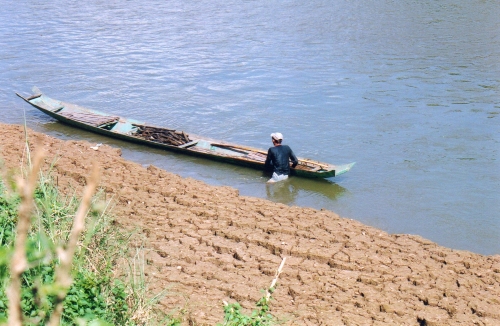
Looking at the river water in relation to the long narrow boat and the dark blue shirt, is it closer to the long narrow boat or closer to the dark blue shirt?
the long narrow boat

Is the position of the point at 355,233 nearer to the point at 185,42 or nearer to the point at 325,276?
the point at 325,276

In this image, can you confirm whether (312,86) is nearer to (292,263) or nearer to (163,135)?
(163,135)

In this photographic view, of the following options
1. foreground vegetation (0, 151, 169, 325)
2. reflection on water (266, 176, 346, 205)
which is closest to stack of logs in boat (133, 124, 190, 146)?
reflection on water (266, 176, 346, 205)

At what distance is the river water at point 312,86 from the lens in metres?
10.9

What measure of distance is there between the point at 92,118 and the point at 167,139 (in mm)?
2302

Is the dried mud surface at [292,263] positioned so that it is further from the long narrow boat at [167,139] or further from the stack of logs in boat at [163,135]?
the stack of logs in boat at [163,135]

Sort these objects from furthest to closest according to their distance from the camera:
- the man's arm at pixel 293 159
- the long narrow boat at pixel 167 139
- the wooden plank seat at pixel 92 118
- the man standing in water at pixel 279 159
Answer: the wooden plank seat at pixel 92 118
the long narrow boat at pixel 167 139
the man's arm at pixel 293 159
the man standing in water at pixel 279 159

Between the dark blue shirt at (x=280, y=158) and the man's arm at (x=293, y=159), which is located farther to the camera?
the man's arm at (x=293, y=159)

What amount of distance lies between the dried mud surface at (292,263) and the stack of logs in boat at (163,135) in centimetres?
323

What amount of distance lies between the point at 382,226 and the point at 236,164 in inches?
131

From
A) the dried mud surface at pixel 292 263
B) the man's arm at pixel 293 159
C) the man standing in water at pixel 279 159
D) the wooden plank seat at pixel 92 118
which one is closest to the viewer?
the dried mud surface at pixel 292 263

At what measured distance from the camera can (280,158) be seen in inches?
422

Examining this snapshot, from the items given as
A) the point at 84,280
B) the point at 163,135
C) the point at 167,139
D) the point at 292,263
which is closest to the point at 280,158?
the point at 167,139

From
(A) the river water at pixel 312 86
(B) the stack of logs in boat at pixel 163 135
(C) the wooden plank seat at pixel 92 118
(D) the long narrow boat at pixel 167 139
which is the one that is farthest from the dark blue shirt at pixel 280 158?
(C) the wooden plank seat at pixel 92 118
